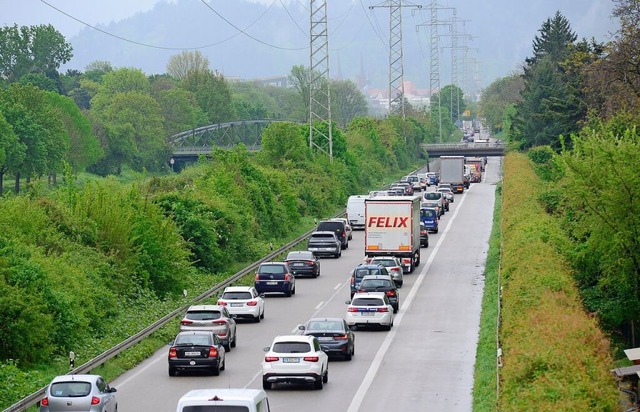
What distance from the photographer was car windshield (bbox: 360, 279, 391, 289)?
47.0m

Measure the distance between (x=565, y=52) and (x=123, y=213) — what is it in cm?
9760

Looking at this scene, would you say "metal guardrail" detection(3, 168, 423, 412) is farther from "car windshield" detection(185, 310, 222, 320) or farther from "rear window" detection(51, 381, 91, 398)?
"car windshield" detection(185, 310, 222, 320)

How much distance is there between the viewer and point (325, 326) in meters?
36.0

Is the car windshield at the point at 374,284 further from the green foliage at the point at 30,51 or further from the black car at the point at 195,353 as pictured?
the green foliage at the point at 30,51

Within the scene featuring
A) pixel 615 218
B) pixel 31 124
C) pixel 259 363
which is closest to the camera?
pixel 259 363

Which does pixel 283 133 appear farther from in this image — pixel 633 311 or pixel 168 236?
pixel 633 311

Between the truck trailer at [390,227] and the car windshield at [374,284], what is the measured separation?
11.7 metres

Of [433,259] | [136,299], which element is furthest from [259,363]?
[433,259]

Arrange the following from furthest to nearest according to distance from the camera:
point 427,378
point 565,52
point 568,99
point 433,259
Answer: point 565,52, point 568,99, point 433,259, point 427,378

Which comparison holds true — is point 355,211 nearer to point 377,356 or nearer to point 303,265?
point 303,265

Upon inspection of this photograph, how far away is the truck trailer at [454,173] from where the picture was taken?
398ft

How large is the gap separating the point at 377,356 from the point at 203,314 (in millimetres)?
5379

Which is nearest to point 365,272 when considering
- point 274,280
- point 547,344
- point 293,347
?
point 274,280

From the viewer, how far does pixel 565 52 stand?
13862 centimetres
